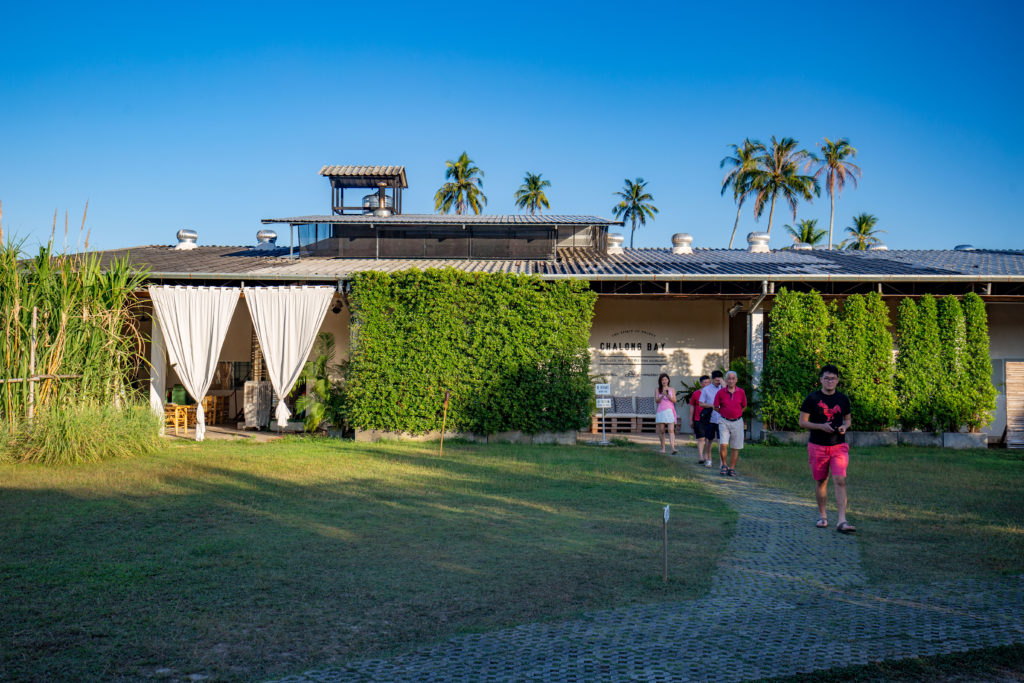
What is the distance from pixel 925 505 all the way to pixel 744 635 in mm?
5279

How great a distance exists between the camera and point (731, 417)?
10.6 metres

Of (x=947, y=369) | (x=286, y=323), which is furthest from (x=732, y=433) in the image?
(x=286, y=323)

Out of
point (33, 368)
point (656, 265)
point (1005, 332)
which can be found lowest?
point (33, 368)

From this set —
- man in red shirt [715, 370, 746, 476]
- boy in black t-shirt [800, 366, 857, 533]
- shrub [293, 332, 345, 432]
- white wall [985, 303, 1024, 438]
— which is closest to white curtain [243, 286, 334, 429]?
shrub [293, 332, 345, 432]

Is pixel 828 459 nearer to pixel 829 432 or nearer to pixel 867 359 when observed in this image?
pixel 829 432

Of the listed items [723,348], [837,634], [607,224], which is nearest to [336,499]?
[837,634]

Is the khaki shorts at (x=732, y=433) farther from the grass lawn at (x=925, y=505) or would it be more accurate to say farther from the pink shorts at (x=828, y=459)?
the pink shorts at (x=828, y=459)

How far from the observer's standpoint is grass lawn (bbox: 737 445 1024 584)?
5895 mm

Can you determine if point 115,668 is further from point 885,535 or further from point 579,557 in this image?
point 885,535

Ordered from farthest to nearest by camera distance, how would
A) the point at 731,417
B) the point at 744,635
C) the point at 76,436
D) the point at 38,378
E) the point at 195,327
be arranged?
the point at 195,327 → the point at 38,378 → the point at 76,436 → the point at 731,417 → the point at 744,635

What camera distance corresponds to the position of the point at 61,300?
11867 mm

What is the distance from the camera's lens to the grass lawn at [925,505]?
589 centimetres

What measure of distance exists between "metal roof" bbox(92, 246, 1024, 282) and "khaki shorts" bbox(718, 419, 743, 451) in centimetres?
431

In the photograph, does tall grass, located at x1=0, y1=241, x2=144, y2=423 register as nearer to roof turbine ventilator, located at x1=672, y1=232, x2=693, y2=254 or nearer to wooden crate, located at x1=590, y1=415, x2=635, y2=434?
wooden crate, located at x1=590, y1=415, x2=635, y2=434
